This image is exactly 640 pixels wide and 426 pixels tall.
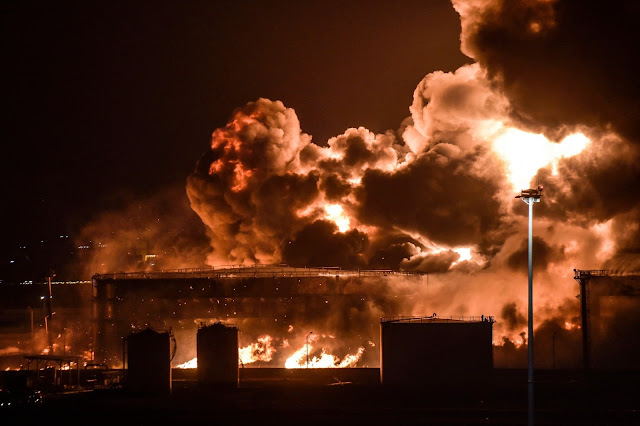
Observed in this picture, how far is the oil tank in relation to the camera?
61.2m

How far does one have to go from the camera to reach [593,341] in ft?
239

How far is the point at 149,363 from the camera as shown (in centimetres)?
6281

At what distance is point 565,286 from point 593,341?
5995 mm

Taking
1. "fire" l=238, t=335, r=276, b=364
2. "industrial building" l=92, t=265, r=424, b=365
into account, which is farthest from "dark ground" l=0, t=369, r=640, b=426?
"industrial building" l=92, t=265, r=424, b=365

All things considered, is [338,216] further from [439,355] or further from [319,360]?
[439,355]

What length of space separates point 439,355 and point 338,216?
1540 inches

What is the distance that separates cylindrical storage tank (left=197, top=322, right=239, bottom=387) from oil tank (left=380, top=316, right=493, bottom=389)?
11984 mm

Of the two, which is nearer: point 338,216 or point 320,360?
point 320,360

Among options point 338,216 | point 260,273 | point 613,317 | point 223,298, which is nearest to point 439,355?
point 613,317

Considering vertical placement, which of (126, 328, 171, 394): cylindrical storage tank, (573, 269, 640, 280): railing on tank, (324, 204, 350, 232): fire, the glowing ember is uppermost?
(324, 204, 350, 232): fire

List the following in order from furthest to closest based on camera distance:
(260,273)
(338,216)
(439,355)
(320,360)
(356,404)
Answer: (338,216) < (260,273) < (320,360) < (439,355) < (356,404)

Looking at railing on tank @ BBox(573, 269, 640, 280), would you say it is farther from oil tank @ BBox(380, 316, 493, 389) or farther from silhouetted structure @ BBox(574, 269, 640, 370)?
oil tank @ BBox(380, 316, 493, 389)

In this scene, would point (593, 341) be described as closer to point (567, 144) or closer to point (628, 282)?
point (628, 282)

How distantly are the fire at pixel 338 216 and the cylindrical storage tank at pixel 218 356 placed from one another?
3429 centimetres
